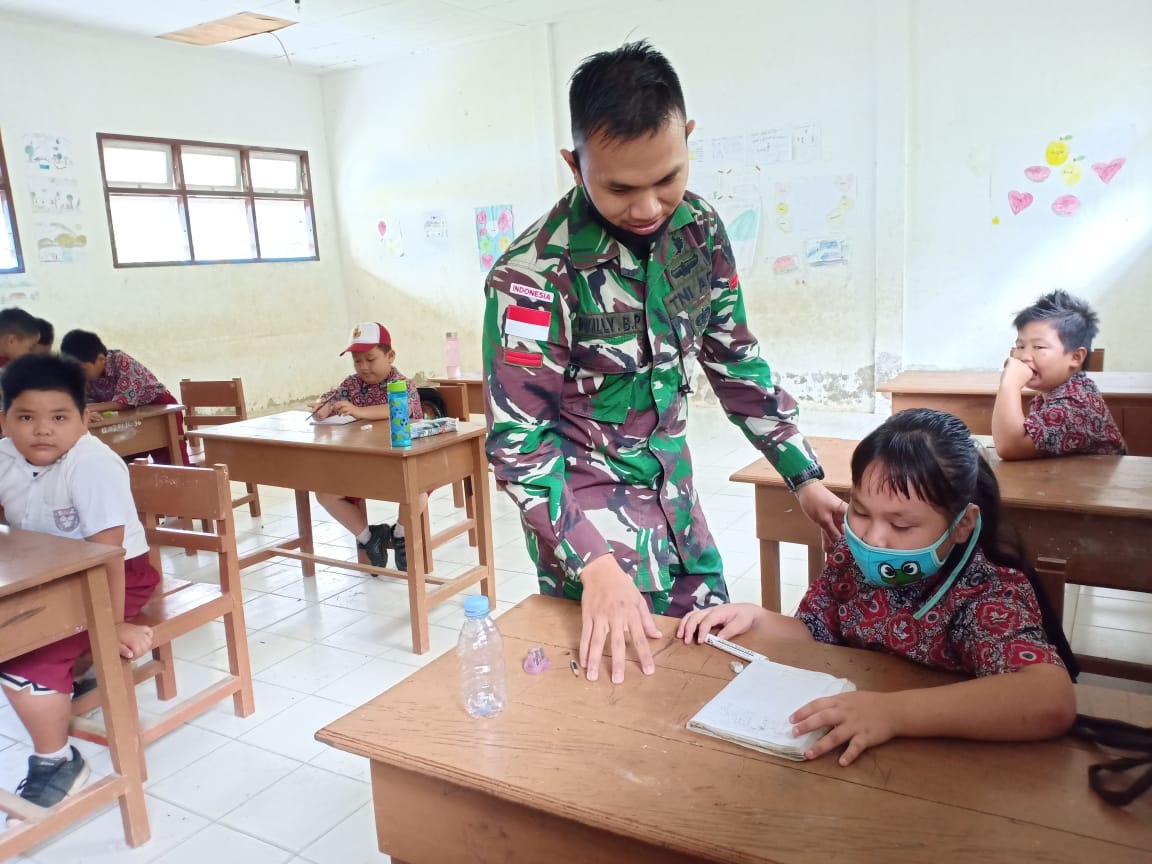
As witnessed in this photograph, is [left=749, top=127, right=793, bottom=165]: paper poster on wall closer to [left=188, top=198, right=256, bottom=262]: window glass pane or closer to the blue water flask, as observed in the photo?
the blue water flask

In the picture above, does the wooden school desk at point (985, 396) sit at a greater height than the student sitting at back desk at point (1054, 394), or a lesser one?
lesser

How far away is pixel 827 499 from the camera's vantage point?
1446mm

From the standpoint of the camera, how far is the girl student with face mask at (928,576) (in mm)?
1099

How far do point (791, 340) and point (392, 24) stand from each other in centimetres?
411

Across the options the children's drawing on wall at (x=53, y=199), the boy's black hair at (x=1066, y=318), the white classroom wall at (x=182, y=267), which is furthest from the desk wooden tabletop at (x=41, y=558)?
the children's drawing on wall at (x=53, y=199)

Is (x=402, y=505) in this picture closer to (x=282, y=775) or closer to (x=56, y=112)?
(x=282, y=775)

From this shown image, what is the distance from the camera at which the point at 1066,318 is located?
2488 millimetres

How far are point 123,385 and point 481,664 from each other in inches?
140

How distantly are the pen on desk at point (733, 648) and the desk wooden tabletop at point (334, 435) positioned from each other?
176 centimetres

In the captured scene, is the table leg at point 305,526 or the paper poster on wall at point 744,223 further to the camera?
the paper poster on wall at point 744,223

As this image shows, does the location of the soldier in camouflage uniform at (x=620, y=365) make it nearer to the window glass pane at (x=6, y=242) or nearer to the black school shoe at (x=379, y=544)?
the black school shoe at (x=379, y=544)

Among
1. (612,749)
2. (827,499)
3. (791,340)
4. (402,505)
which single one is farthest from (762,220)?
(612,749)

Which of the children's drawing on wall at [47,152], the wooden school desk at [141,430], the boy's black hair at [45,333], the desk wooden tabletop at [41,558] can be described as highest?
the children's drawing on wall at [47,152]

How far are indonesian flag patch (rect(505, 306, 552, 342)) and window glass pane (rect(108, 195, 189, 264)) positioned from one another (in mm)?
6691
